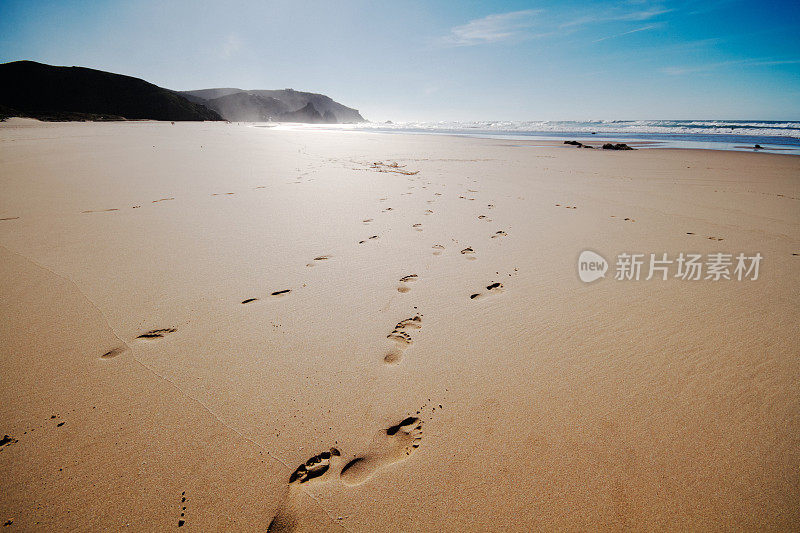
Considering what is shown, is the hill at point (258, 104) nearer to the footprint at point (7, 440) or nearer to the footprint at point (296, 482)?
the footprint at point (7, 440)

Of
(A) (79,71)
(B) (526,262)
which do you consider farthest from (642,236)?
(A) (79,71)

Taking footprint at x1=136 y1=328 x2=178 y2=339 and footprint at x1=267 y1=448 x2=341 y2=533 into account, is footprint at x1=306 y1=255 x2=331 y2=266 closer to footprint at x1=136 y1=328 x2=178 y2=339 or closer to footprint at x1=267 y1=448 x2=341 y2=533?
footprint at x1=136 y1=328 x2=178 y2=339

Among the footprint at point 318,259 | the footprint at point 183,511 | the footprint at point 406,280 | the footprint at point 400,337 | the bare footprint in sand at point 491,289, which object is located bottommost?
the footprint at point 183,511

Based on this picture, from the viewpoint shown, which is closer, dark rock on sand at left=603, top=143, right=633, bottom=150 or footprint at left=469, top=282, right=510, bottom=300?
footprint at left=469, top=282, right=510, bottom=300

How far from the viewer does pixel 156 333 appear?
2.03 m

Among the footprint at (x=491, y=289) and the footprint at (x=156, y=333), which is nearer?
the footprint at (x=156, y=333)

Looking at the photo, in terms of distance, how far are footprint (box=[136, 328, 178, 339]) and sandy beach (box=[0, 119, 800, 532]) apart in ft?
0.05

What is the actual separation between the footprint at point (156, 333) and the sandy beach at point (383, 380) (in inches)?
0.6

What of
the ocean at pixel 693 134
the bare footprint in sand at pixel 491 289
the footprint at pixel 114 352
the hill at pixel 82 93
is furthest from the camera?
the hill at pixel 82 93

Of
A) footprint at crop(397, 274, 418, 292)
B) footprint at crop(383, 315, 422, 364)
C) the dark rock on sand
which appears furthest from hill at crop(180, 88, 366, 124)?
footprint at crop(383, 315, 422, 364)

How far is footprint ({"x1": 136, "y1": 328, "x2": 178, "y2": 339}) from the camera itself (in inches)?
78.7

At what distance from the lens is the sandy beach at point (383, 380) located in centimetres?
126

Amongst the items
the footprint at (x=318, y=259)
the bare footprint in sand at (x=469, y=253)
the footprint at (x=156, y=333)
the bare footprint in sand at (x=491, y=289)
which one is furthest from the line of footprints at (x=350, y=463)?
the bare footprint in sand at (x=469, y=253)

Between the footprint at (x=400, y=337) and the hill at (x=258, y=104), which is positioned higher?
the hill at (x=258, y=104)
